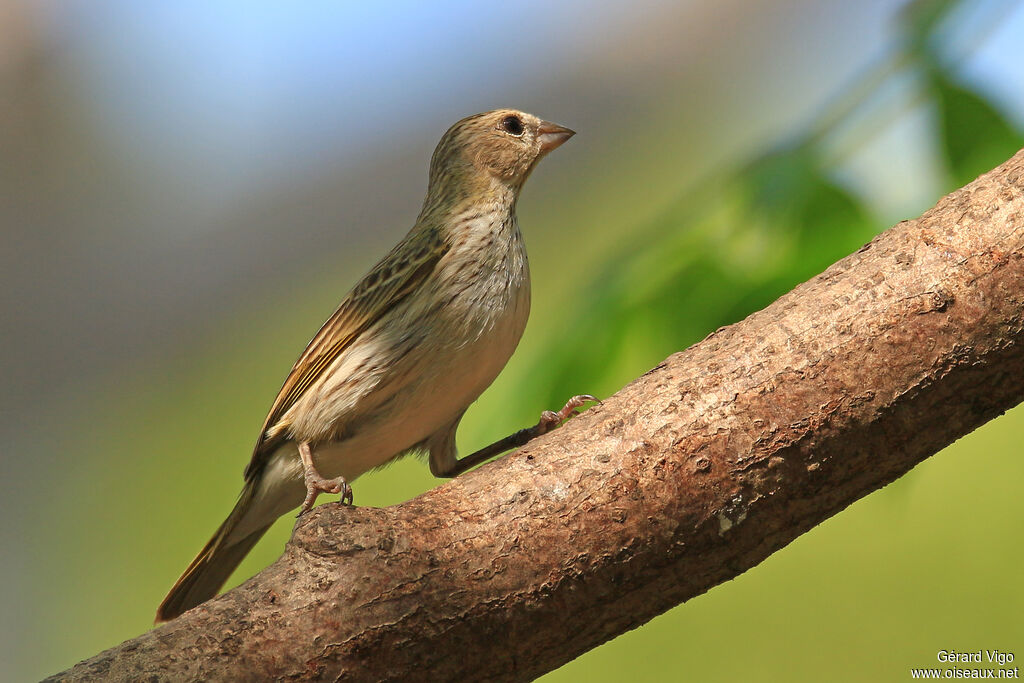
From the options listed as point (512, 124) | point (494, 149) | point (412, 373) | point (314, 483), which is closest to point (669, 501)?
point (412, 373)

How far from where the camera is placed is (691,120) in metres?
7.93

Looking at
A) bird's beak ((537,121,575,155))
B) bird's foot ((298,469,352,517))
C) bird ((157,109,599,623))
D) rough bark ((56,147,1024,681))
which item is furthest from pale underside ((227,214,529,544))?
rough bark ((56,147,1024,681))

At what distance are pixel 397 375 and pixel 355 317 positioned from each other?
38 cm

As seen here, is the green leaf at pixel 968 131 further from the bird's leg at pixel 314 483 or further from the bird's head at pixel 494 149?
the bird's head at pixel 494 149

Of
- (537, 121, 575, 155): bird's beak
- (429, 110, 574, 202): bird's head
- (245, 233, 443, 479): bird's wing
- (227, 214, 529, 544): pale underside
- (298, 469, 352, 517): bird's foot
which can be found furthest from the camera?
(537, 121, 575, 155): bird's beak

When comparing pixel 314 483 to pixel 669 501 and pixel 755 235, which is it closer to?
pixel 669 501

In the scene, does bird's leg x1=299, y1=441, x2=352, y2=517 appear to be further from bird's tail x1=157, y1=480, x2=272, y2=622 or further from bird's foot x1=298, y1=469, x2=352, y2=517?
bird's tail x1=157, y1=480, x2=272, y2=622

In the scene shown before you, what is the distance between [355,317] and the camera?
328 cm

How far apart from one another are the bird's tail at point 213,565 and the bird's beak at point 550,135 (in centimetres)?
165

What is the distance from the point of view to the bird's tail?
→ 10.5 ft

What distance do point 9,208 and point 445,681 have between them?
953 centimetres

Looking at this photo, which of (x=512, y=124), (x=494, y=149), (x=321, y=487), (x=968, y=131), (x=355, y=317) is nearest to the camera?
(x=968, y=131)

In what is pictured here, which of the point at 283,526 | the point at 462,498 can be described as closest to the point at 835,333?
the point at 462,498

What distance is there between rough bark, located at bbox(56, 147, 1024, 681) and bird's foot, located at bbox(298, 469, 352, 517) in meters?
0.80
